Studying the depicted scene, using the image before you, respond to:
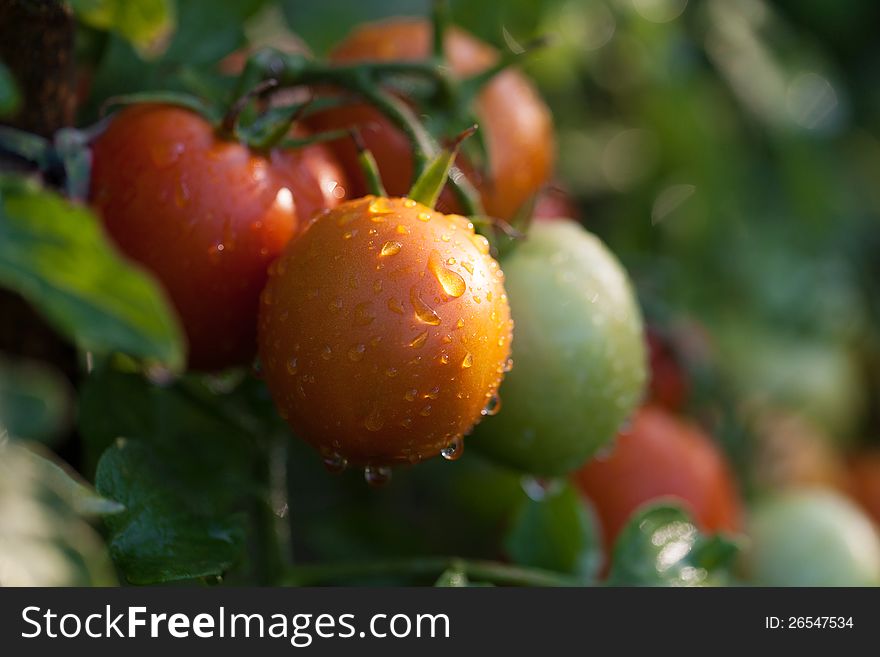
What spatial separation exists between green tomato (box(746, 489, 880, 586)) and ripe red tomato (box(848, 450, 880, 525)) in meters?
0.26

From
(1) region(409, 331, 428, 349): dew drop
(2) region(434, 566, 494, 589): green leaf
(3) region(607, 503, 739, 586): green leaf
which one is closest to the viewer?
(1) region(409, 331, 428, 349): dew drop

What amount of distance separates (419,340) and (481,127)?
0.24 m

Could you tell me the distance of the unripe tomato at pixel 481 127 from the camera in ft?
2.38

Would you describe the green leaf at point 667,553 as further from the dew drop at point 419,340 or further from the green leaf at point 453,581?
the dew drop at point 419,340

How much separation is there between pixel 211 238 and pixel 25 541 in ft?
0.63

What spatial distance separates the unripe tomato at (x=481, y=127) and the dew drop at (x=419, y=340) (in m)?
0.18

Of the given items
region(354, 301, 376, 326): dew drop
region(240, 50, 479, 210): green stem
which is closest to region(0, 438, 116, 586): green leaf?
region(354, 301, 376, 326): dew drop

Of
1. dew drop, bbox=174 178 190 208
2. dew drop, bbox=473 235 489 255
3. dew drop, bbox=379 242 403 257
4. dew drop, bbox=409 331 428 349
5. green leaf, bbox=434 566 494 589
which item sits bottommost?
green leaf, bbox=434 566 494 589

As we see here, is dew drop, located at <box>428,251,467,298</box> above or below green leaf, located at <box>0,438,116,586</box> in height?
above

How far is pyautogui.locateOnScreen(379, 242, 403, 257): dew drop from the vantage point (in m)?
0.56

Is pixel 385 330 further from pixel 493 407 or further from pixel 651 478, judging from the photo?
pixel 651 478

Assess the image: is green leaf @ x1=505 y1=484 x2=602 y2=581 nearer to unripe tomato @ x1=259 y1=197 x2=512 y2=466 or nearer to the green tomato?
unripe tomato @ x1=259 y1=197 x2=512 y2=466

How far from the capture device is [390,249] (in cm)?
56

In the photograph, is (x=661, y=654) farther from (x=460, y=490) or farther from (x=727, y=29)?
(x=727, y=29)
